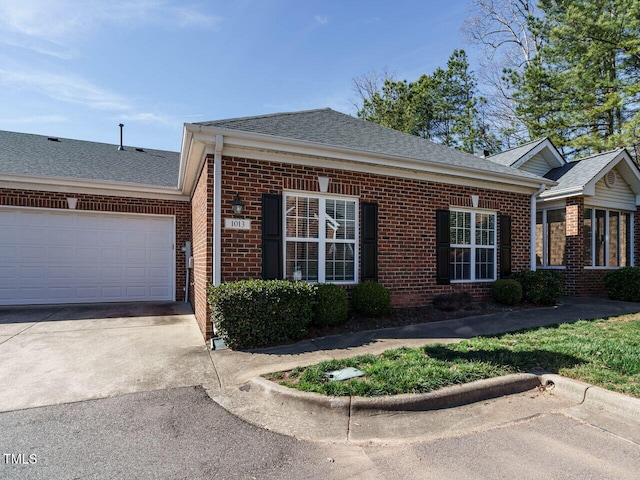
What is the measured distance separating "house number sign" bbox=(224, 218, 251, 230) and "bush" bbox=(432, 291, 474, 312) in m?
4.46

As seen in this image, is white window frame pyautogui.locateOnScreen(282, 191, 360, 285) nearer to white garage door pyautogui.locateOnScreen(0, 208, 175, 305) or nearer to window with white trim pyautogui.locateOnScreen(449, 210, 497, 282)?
window with white trim pyautogui.locateOnScreen(449, 210, 497, 282)

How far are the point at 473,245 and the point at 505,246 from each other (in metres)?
1.01

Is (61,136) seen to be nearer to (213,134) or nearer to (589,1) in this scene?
(213,134)

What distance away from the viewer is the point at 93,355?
16.3ft

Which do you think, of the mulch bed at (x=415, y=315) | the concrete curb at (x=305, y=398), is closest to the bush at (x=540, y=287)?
the mulch bed at (x=415, y=315)

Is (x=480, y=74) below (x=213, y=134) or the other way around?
the other way around

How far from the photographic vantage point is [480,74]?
24.1 m

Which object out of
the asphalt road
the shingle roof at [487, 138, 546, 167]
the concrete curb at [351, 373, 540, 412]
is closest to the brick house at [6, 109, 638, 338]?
the shingle roof at [487, 138, 546, 167]

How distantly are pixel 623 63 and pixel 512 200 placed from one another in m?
14.7

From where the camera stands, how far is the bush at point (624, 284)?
32.2 feet

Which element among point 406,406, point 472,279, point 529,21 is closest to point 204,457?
point 406,406

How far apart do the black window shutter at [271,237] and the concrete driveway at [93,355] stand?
163 centimetres

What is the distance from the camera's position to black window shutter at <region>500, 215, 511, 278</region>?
874 cm

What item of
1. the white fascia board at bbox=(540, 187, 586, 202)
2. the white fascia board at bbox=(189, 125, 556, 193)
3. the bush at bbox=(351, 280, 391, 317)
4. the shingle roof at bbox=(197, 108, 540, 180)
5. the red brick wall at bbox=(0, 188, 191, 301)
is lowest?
the bush at bbox=(351, 280, 391, 317)
